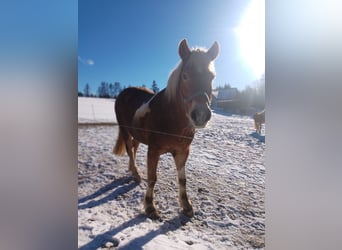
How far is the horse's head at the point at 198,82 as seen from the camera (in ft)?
3.54

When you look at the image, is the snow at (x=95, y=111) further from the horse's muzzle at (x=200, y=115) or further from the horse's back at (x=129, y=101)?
the horse's muzzle at (x=200, y=115)

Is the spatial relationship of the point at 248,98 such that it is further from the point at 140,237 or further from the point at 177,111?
the point at 140,237

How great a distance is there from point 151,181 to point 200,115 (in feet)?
1.15

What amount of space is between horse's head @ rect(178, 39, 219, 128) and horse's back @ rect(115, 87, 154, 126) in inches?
6.7

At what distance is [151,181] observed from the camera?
1146 mm

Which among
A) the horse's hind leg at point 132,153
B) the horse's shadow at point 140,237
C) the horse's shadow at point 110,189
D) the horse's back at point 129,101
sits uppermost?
the horse's back at point 129,101

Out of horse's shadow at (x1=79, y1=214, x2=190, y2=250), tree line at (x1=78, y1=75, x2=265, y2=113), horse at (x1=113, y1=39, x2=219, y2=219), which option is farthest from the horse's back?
horse's shadow at (x1=79, y1=214, x2=190, y2=250)

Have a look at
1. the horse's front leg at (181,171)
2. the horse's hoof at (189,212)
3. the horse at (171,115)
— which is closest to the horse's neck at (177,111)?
the horse at (171,115)

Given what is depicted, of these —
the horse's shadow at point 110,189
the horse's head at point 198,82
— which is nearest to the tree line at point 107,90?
the horse's head at point 198,82

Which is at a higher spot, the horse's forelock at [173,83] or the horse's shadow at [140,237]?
the horse's forelock at [173,83]

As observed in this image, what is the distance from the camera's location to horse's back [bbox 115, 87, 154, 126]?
1.17 metres
